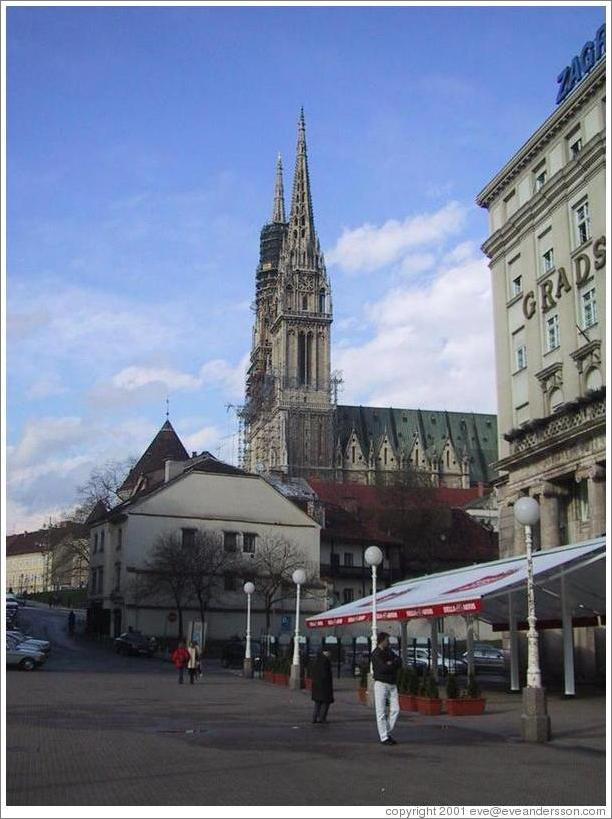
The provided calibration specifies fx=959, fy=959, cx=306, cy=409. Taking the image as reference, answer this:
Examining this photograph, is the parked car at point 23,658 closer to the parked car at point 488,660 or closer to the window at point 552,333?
the parked car at point 488,660

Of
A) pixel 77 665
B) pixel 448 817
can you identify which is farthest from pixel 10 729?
pixel 77 665

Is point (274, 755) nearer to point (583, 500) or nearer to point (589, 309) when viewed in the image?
point (583, 500)

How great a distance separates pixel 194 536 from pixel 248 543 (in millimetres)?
4564

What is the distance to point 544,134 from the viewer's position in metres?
46.5

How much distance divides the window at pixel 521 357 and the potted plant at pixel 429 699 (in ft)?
90.5

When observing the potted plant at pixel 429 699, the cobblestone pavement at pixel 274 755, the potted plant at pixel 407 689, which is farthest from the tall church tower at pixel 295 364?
the cobblestone pavement at pixel 274 755

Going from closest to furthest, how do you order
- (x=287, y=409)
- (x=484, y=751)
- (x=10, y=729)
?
(x=484, y=751) → (x=10, y=729) → (x=287, y=409)

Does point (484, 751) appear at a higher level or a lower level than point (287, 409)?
lower

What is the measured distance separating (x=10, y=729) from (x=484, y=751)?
8875 millimetres

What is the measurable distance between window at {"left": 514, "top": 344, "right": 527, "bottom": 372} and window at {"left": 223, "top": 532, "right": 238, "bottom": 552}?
3010 cm

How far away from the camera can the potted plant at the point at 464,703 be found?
950 inches

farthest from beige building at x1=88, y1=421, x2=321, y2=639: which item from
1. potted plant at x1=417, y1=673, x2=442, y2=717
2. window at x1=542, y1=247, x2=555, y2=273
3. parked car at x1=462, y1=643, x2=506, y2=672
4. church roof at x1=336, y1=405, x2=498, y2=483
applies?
church roof at x1=336, y1=405, x2=498, y2=483

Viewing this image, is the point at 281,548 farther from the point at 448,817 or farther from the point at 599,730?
the point at 448,817

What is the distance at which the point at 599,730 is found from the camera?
20.2 metres
